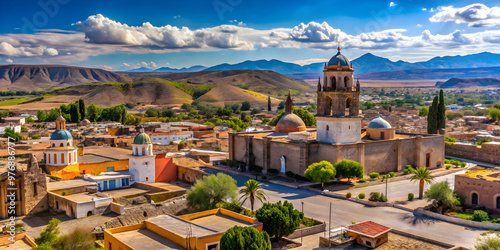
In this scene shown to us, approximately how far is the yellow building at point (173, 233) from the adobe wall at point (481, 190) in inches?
563

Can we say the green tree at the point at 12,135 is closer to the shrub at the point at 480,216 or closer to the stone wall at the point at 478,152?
the stone wall at the point at 478,152

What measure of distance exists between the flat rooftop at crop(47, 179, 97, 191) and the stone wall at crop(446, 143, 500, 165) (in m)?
34.8

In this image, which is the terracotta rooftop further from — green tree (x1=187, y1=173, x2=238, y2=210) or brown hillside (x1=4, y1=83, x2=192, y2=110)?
brown hillside (x1=4, y1=83, x2=192, y2=110)

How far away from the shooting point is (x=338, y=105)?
35.7 metres

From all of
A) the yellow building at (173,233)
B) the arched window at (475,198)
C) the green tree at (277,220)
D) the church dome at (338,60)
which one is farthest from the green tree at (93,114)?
the arched window at (475,198)

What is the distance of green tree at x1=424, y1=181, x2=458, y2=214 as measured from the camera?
25672 millimetres

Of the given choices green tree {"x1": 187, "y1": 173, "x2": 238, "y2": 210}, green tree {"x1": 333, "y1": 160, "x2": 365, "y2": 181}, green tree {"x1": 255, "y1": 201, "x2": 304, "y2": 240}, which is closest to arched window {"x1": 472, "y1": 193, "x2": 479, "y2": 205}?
green tree {"x1": 333, "y1": 160, "x2": 365, "y2": 181}

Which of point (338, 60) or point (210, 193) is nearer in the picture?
point (210, 193)

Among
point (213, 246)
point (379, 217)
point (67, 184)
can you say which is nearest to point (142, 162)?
point (67, 184)

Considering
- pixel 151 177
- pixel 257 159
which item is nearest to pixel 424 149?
pixel 257 159

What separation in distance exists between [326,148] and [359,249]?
54.4 ft

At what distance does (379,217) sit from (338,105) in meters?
12.8

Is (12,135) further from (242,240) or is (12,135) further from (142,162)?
(242,240)

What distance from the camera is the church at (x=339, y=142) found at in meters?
34.6
